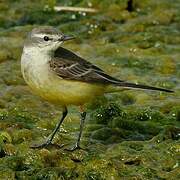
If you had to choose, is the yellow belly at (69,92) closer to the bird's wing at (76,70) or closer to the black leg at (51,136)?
the bird's wing at (76,70)

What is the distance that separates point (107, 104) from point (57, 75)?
162 centimetres

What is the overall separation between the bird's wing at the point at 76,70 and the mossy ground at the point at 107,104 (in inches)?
25.4

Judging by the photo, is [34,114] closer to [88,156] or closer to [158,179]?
[88,156]

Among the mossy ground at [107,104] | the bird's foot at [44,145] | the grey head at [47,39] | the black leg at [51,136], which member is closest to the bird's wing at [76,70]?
the grey head at [47,39]

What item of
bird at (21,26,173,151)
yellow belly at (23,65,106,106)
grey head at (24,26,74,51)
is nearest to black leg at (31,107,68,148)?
bird at (21,26,173,151)

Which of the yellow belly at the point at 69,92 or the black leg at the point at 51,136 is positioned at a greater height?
the yellow belly at the point at 69,92

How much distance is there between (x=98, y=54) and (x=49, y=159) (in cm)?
392

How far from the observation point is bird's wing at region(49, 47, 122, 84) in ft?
26.5

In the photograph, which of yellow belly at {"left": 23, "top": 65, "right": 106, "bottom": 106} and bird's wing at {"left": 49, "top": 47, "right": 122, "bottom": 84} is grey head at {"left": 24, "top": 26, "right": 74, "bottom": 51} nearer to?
bird's wing at {"left": 49, "top": 47, "right": 122, "bottom": 84}

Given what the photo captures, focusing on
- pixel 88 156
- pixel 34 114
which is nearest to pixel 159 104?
pixel 34 114

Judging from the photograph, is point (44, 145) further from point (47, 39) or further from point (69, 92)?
point (47, 39)

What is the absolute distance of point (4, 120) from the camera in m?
8.86

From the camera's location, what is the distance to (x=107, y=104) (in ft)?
31.1

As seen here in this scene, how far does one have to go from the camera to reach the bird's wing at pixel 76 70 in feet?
26.5
